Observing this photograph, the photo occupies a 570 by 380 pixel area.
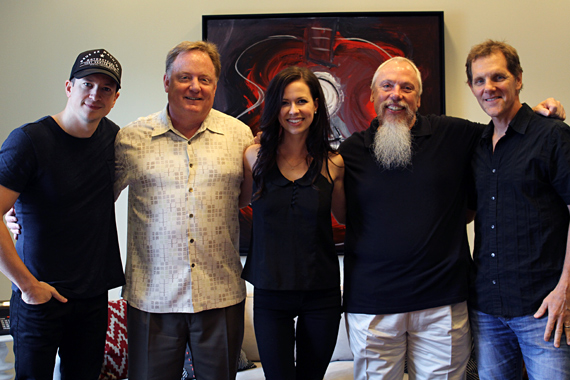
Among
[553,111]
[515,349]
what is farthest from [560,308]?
[553,111]

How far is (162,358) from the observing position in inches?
72.2

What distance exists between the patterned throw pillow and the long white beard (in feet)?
6.19

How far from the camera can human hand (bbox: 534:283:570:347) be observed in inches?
61.9

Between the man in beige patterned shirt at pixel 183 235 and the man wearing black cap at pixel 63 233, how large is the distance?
5.4 inches

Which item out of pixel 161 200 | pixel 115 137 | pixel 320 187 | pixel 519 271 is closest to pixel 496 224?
pixel 519 271

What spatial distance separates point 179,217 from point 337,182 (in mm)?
662

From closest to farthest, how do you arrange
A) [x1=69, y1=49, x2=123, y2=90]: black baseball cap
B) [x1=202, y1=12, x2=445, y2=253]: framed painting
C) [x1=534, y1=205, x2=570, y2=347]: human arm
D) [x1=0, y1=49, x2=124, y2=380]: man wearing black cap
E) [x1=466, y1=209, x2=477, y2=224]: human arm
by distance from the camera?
[x1=534, y1=205, x2=570, y2=347]: human arm → [x1=0, y1=49, x2=124, y2=380]: man wearing black cap → [x1=69, y1=49, x2=123, y2=90]: black baseball cap → [x1=466, y1=209, x2=477, y2=224]: human arm → [x1=202, y1=12, x2=445, y2=253]: framed painting

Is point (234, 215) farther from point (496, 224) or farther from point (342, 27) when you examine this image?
point (342, 27)

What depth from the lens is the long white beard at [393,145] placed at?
6.01 ft

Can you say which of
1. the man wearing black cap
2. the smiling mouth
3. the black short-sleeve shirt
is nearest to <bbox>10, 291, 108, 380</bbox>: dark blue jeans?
the man wearing black cap

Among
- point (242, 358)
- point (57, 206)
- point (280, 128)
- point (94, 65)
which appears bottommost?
point (242, 358)

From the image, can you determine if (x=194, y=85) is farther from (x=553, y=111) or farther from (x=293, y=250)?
(x=553, y=111)

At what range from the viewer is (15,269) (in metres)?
1.64

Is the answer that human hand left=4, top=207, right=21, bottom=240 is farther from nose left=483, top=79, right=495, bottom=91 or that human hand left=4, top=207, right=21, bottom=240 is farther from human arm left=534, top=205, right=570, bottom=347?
human arm left=534, top=205, right=570, bottom=347
